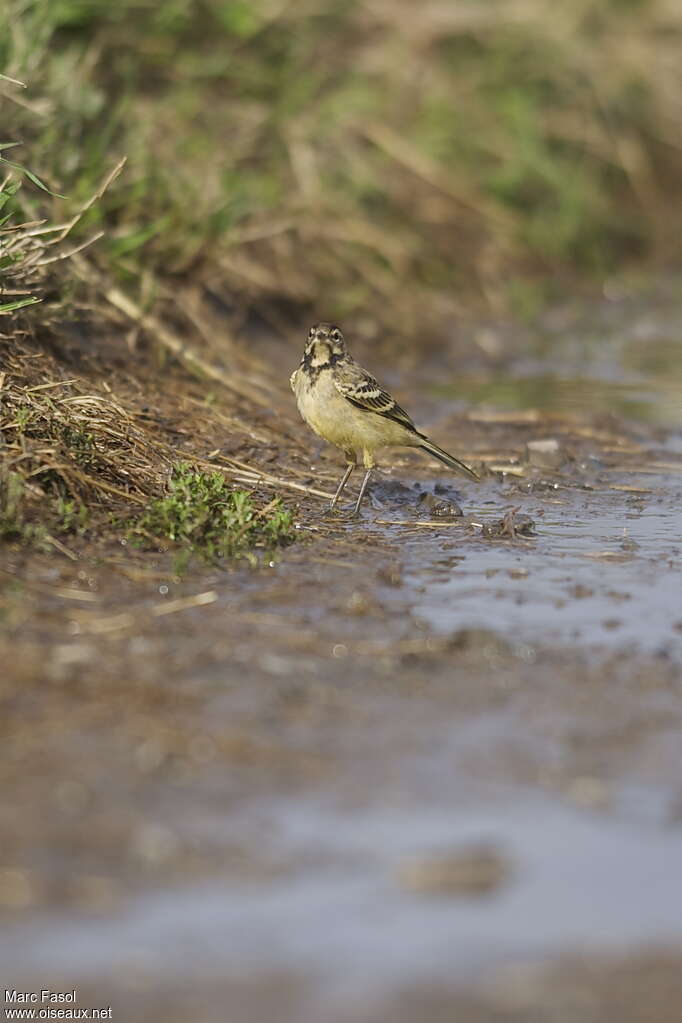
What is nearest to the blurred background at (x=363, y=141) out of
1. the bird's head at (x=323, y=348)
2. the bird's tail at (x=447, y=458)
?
the bird's head at (x=323, y=348)

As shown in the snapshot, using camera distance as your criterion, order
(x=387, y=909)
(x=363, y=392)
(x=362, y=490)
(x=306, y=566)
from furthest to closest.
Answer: (x=363, y=392) → (x=362, y=490) → (x=306, y=566) → (x=387, y=909)

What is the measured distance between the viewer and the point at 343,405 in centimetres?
739

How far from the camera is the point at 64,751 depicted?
4.18 metres

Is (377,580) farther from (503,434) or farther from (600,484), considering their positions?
(503,434)

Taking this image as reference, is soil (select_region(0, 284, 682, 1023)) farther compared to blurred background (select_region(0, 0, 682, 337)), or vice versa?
blurred background (select_region(0, 0, 682, 337))

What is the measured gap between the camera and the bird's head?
7.48m

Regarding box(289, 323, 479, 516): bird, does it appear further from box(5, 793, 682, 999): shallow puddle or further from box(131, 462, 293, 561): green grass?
box(5, 793, 682, 999): shallow puddle

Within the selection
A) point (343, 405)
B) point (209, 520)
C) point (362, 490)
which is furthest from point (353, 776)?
point (343, 405)

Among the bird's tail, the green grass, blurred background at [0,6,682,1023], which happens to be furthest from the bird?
the green grass

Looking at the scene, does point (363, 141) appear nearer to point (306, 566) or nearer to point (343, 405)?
point (343, 405)

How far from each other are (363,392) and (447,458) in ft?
2.33

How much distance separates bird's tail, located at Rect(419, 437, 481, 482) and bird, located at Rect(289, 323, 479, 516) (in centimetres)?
16

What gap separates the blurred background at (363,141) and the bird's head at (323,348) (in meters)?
1.77

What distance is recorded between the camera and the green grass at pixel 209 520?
615 centimetres
